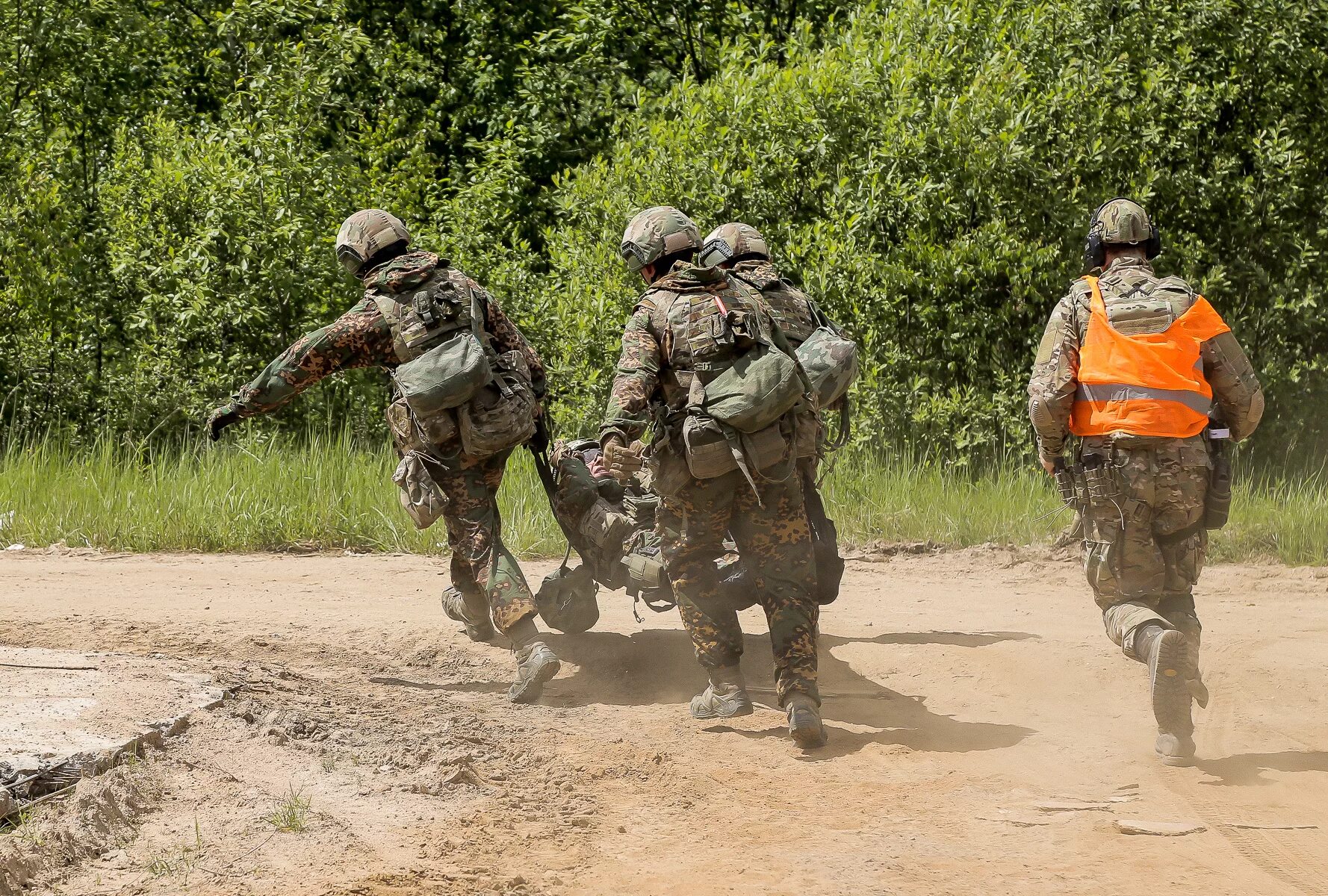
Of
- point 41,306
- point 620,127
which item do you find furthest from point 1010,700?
point 41,306

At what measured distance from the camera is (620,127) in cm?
1370

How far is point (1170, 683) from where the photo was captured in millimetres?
4910

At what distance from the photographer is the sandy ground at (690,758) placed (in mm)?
3986

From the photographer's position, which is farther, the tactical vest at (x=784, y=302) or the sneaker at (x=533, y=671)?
the tactical vest at (x=784, y=302)

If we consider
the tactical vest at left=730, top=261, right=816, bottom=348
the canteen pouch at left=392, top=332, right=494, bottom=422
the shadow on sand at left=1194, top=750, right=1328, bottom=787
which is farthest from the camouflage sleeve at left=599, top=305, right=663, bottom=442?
the shadow on sand at left=1194, top=750, right=1328, bottom=787

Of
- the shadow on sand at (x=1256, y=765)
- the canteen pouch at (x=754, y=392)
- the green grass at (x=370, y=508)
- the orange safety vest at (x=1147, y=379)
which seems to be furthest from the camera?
the green grass at (x=370, y=508)

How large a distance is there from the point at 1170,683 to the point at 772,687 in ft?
6.12

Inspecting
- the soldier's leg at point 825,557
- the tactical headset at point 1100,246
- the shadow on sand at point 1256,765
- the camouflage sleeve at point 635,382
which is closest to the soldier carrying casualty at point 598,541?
the soldier's leg at point 825,557

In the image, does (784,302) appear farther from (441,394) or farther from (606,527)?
(441,394)

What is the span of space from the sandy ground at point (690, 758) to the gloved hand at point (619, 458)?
40.9 inches

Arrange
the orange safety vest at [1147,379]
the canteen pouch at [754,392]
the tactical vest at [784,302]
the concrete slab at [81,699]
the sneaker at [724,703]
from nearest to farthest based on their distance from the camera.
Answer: the concrete slab at [81,699] → the orange safety vest at [1147,379] → the canteen pouch at [754,392] → the sneaker at [724,703] → the tactical vest at [784,302]

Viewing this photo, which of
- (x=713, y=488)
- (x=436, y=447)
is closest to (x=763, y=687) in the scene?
(x=713, y=488)

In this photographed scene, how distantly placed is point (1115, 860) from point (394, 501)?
6.50 metres

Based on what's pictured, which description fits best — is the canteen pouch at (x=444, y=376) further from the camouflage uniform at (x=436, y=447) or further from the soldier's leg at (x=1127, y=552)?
the soldier's leg at (x=1127, y=552)
